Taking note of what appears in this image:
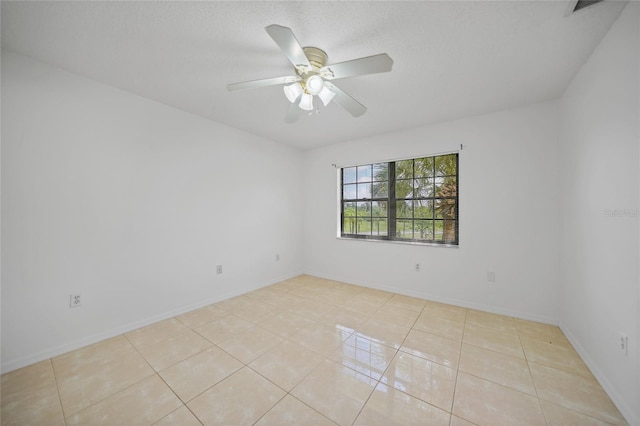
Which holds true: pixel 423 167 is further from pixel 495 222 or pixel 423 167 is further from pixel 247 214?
pixel 247 214

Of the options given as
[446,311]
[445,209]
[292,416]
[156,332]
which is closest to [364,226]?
[445,209]

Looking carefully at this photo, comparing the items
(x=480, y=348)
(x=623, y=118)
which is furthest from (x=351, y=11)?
(x=480, y=348)

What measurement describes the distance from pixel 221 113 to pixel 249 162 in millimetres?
860

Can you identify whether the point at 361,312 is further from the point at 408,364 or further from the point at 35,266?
the point at 35,266

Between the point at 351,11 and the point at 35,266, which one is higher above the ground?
the point at 351,11

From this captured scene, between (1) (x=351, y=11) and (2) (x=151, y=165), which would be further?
(2) (x=151, y=165)

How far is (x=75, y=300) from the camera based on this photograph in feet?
6.85

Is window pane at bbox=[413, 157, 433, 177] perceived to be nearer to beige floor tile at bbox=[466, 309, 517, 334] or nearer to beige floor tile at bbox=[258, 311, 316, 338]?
beige floor tile at bbox=[466, 309, 517, 334]

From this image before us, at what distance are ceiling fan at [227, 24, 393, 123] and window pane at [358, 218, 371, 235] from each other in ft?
7.49

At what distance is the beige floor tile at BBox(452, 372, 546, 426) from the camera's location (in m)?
1.38

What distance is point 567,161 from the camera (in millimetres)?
2305

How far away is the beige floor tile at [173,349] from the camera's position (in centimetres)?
191

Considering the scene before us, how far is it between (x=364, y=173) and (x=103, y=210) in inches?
136

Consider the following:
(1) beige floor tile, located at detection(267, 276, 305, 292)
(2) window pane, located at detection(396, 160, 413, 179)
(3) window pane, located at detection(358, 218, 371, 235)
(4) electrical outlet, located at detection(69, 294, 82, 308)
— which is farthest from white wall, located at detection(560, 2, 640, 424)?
(4) electrical outlet, located at detection(69, 294, 82, 308)
